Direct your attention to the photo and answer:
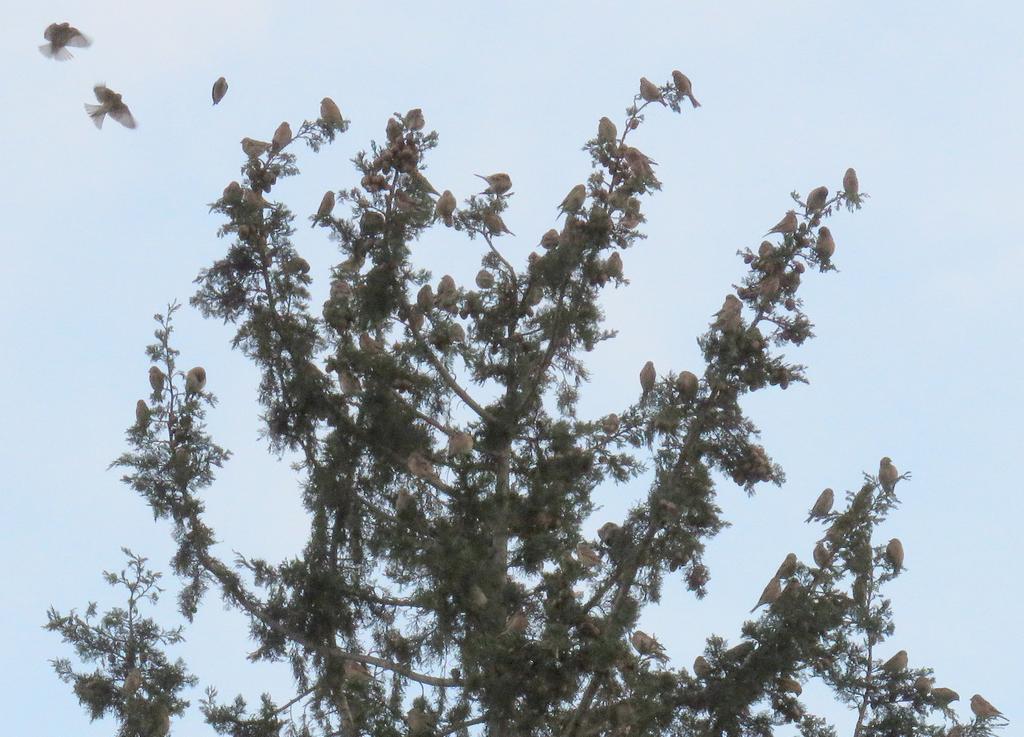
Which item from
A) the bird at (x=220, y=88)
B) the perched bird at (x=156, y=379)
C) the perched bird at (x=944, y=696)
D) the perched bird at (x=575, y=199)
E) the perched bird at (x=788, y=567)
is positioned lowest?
the perched bird at (x=944, y=696)

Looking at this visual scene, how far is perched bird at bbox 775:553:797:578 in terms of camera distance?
11953 mm

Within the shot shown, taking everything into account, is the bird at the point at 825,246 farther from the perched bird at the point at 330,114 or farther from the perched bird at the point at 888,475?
the perched bird at the point at 330,114

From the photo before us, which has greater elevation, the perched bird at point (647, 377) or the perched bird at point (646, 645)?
the perched bird at point (647, 377)

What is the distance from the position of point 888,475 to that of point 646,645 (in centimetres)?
190

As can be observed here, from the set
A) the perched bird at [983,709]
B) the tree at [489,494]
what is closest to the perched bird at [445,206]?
the tree at [489,494]

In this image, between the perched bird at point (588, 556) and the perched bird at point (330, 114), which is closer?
the perched bird at point (588, 556)

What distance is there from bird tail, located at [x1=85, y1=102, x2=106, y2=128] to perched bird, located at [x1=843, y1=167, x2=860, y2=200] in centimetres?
552

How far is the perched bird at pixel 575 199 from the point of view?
12.6 metres

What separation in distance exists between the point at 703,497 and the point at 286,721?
133 inches

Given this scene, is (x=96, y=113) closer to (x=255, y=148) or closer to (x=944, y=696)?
(x=255, y=148)

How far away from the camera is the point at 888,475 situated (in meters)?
11.6

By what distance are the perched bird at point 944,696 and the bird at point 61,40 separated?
24.4 ft

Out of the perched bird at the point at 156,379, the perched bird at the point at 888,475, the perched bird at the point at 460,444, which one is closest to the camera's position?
the perched bird at the point at 888,475

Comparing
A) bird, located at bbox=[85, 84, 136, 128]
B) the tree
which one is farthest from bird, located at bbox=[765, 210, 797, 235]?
bird, located at bbox=[85, 84, 136, 128]
